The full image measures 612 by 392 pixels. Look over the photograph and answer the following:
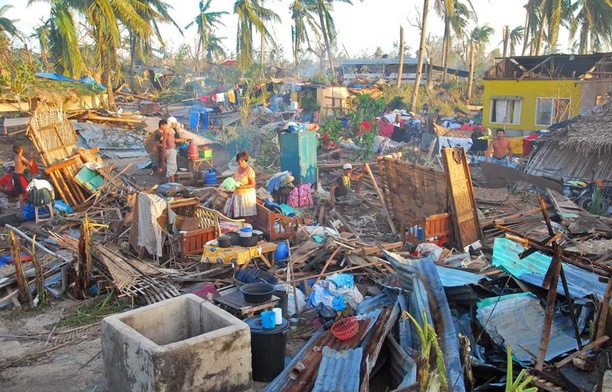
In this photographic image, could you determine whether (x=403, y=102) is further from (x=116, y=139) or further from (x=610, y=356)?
(x=610, y=356)

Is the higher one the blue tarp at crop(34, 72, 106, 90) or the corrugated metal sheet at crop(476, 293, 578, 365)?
the blue tarp at crop(34, 72, 106, 90)

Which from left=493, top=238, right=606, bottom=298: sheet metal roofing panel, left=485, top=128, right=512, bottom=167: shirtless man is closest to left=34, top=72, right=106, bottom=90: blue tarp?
left=485, top=128, right=512, bottom=167: shirtless man

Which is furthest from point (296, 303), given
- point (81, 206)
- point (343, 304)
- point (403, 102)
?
point (403, 102)

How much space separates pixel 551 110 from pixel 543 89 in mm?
914

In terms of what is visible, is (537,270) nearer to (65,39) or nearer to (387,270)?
(387,270)

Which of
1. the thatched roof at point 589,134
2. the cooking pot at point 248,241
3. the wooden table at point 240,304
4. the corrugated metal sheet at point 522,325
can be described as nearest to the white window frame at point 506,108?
the thatched roof at point 589,134

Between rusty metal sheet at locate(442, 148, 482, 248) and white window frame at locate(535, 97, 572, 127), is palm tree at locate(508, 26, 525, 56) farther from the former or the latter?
rusty metal sheet at locate(442, 148, 482, 248)

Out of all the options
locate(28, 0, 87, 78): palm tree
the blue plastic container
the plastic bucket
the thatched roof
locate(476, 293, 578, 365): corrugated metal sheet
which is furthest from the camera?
locate(28, 0, 87, 78): palm tree

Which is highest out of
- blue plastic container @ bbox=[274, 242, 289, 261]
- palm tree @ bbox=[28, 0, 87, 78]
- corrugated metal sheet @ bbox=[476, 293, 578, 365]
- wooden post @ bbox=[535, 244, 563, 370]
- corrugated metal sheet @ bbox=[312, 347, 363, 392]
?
palm tree @ bbox=[28, 0, 87, 78]

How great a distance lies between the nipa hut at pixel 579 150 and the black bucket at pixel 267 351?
10.8m

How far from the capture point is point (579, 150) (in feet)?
46.4

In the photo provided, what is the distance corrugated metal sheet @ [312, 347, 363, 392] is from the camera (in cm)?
482

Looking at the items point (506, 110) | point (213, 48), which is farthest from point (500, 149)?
point (213, 48)

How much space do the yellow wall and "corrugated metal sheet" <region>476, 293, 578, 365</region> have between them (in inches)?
732
